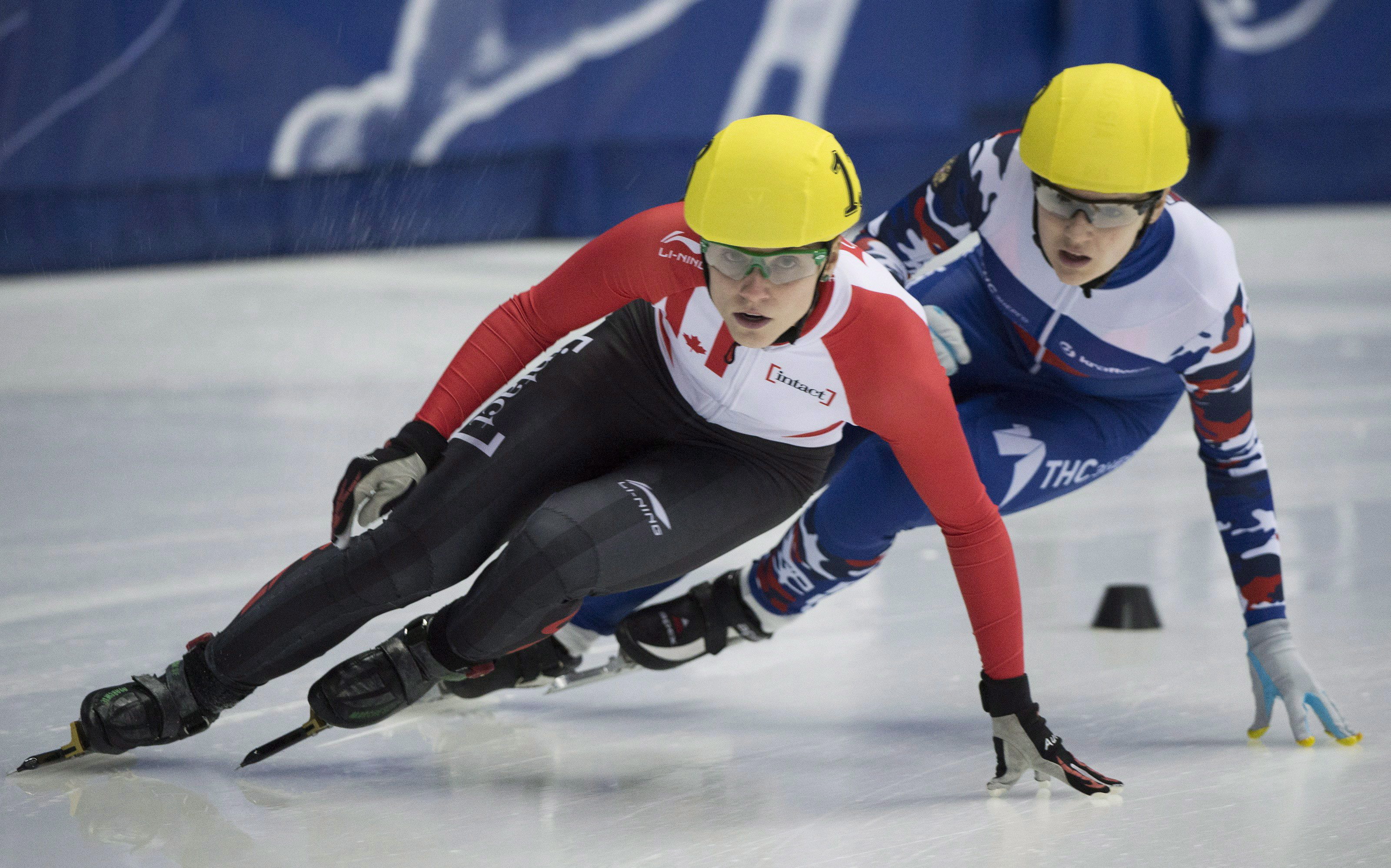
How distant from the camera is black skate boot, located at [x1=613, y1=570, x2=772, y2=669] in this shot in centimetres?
270

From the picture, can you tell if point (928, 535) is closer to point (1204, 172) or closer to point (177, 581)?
point (177, 581)

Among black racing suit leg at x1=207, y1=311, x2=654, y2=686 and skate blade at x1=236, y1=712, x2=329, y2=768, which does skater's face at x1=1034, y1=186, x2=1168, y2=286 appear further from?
skate blade at x1=236, y1=712, x2=329, y2=768

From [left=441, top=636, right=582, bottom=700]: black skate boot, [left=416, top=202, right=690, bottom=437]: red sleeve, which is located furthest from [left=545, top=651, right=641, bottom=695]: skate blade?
[left=416, top=202, right=690, bottom=437]: red sleeve

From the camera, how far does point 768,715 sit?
2637 mm

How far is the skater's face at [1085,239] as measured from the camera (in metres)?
2.35

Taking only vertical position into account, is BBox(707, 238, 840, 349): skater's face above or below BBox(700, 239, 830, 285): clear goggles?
below

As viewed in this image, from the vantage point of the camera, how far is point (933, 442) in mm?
2098

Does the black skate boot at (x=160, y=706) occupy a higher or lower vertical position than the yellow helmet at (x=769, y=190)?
lower

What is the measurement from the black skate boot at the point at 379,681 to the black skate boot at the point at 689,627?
48cm

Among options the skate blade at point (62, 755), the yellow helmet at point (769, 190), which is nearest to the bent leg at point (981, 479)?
the yellow helmet at point (769, 190)

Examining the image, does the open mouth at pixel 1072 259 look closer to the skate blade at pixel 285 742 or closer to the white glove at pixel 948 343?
the white glove at pixel 948 343

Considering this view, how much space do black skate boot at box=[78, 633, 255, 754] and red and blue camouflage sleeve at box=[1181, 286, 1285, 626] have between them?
156 cm

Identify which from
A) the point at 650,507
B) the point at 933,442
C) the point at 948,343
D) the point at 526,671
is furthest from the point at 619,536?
the point at 948,343

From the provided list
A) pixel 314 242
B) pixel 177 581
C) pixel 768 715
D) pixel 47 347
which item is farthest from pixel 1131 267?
pixel 314 242
